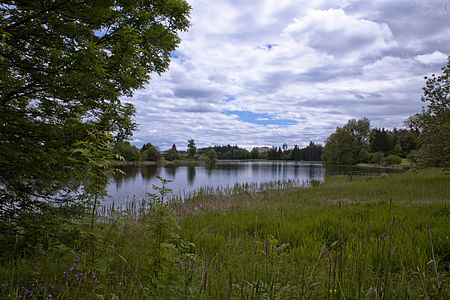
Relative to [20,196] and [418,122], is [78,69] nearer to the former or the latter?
[20,196]

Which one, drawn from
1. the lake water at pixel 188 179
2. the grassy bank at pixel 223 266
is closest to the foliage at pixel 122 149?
the lake water at pixel 188 179

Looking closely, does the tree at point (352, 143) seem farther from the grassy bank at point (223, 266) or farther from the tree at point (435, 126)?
the grassy bank at point (223, 266)

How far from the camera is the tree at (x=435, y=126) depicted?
1562cm

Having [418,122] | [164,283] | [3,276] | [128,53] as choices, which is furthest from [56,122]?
[418,122]

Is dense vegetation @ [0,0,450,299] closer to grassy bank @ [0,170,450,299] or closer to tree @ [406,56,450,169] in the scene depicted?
grassy bank @ [0,170,450,299]

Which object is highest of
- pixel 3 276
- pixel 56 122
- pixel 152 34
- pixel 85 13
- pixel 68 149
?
pixel 152 34

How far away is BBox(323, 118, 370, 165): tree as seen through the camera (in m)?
78.1

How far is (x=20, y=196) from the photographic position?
169 inches

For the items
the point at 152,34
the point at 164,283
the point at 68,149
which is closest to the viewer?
the point at 164,283

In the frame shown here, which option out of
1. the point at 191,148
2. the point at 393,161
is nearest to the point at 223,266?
the point at 393,161

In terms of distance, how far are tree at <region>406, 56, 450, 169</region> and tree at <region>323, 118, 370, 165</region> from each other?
64.9 metres

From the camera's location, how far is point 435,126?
1628 centimetres

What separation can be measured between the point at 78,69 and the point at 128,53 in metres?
1.39

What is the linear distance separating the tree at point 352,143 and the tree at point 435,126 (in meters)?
64.9
